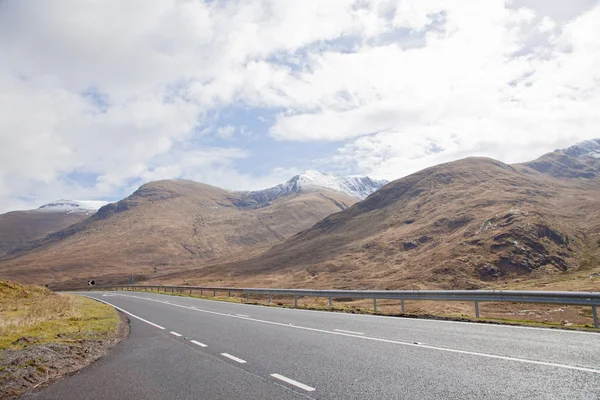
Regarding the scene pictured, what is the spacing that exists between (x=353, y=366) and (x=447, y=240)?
201 ft

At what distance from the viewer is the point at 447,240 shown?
64.3 meters

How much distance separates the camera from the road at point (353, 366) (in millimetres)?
5938

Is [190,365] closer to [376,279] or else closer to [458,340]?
[458,340]

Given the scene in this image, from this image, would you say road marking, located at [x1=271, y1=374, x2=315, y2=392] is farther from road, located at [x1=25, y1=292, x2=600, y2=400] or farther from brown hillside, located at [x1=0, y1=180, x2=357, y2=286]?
brown hillside, located at [x1=0, y1=180, x2=357, y2=286]

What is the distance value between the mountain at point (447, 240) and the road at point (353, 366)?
89.7 ft

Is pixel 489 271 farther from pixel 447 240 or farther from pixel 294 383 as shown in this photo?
pixel 294 383

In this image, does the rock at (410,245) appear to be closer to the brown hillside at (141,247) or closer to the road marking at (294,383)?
the road marking at (294,383)

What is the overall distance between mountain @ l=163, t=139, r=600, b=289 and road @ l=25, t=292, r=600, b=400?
27342 millimetres

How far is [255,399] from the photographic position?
5871mm

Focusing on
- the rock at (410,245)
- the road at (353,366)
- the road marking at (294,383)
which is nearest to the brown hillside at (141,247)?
the rock at (410,245)

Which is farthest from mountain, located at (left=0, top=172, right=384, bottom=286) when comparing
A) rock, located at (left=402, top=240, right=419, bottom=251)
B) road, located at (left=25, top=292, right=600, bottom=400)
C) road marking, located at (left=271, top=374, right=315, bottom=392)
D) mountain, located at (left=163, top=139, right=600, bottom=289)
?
road marking, located at (left=271, top=374, right=315, bottom=392)

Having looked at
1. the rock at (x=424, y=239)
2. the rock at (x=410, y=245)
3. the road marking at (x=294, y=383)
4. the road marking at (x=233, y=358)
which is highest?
the rock at (x=424, y=239)

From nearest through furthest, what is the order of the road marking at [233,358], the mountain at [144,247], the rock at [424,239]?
the road marking at [233,358] < the rock at [424,239] < the mountain at [144,247]

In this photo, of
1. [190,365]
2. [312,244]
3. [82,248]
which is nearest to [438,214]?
[312,244]
